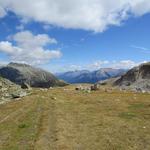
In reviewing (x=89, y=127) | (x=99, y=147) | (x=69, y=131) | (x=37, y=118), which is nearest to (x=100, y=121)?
(x=89, y=127)

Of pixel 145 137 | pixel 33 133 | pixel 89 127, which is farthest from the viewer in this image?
Result: pixel 89 127

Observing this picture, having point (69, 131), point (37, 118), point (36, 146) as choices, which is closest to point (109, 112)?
point (37, 118)

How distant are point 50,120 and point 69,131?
25.7 ft

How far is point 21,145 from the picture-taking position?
29.2 m

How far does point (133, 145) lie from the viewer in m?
27.9

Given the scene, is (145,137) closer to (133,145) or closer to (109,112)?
(133,145)

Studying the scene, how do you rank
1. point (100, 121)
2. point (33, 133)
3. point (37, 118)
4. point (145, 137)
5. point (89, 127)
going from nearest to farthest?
1. point (145, 137)
2. point (33, 133)
3. point (89, 127)
4. point (100, 121)
5. point (37, 118)

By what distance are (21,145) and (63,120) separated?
1277cm

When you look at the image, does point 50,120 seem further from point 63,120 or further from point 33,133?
point 33,133

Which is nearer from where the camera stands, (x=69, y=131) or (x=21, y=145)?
(x=21, y=145)

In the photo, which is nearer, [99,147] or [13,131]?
[99,147]

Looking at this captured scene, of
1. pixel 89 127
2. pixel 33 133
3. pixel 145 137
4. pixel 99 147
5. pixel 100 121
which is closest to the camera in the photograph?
pixel 99 147

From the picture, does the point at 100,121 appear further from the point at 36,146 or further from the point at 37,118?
the point at 36,146

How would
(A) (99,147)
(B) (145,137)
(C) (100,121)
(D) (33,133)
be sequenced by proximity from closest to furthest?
(A) (99,147) < (B) (145,137) < (D) (33,133) < (C) (100,121)
